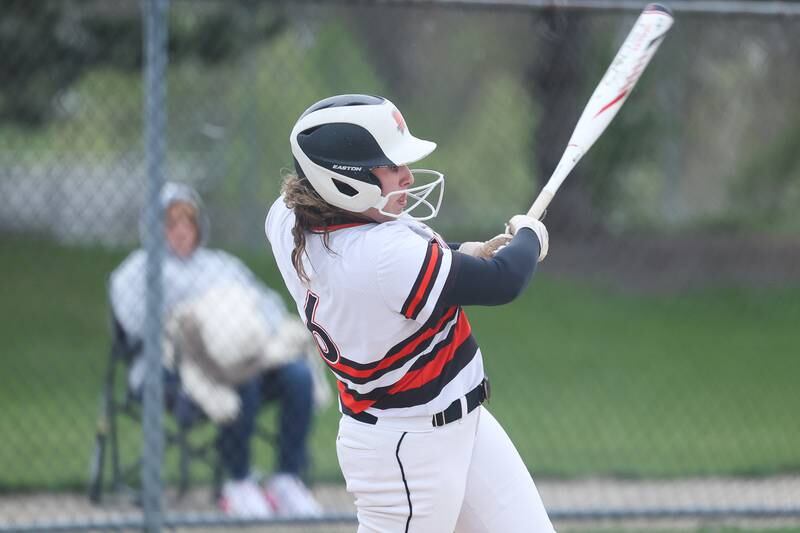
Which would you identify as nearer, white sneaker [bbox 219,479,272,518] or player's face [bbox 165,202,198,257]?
white sneaker [bbox 219,479,272,518]

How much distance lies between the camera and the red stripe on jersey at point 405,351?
2.56m

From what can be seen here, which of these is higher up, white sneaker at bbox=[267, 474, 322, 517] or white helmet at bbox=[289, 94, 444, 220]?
white helmet at bbox=[289, 94, 444, 220]

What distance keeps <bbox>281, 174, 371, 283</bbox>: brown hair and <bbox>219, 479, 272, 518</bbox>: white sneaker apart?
2.27 metres

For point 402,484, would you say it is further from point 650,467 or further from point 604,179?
point 604,179

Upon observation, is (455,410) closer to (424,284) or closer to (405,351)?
(405,351)

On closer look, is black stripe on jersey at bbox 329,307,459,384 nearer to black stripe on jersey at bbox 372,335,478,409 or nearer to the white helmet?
black stripe on jersey at bbox 372,335,478,409

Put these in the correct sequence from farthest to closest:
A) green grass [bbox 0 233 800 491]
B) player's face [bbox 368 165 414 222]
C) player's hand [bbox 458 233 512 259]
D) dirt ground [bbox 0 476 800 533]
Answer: green grass [bbox 0 233 800 491] < dirt ground [bbox 0 476 800 533] < player's hand [bbox 458 233 512 259] < player's face [bbox 368 165 414 222]

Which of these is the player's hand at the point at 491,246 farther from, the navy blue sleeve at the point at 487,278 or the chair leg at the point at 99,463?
the chair leg at the point at 99,463

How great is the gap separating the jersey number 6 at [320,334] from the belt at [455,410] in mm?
161

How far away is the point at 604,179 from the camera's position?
6688 mm

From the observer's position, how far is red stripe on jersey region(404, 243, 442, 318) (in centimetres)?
241

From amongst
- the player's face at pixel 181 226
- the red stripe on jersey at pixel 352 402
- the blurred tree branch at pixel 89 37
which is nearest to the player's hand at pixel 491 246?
the red stripe on jersey at pixel 352 402

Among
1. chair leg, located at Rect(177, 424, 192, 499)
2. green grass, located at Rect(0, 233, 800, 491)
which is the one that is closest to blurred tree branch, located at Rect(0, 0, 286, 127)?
green grass, located at Rect(0, 233, 800, 491)

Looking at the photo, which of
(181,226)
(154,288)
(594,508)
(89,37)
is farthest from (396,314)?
(89,37)
